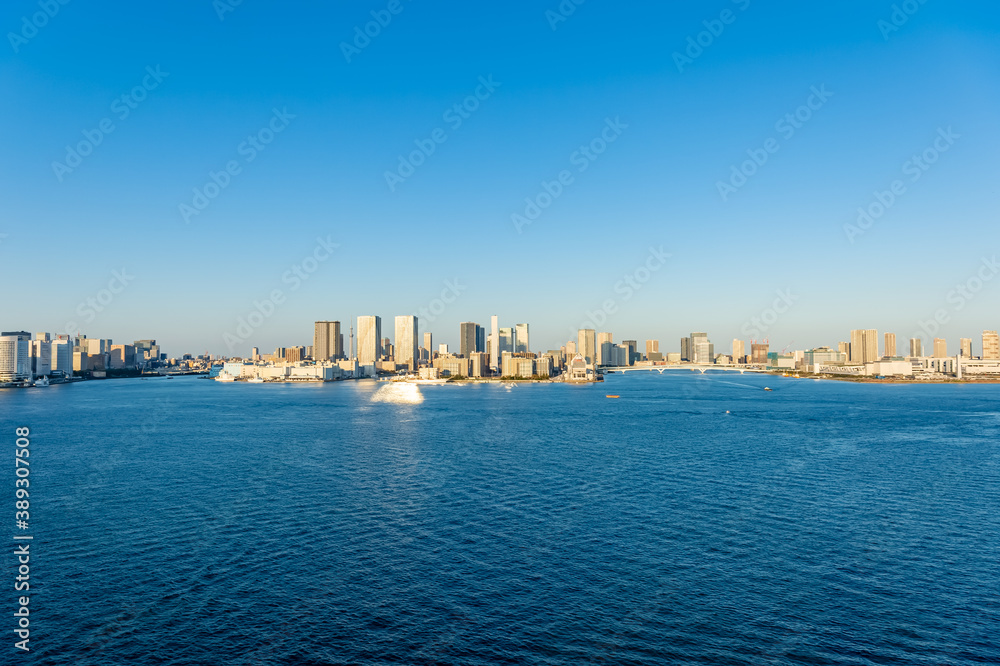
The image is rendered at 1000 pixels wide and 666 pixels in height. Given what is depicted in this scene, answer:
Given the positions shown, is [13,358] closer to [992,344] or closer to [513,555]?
[513,555]

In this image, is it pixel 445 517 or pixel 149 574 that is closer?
pixel 149 574

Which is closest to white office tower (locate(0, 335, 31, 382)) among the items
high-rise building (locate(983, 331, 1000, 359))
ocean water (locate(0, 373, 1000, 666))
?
ocean water (locate(0, 373, 1000, 666))

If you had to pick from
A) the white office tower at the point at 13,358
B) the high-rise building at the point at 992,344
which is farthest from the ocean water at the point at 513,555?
the high-rise building at the point at 992,344

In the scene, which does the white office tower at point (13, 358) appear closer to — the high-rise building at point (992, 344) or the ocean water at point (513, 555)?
the ocean water at point (513, 555)

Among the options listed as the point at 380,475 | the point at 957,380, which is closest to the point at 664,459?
the point at 380,475

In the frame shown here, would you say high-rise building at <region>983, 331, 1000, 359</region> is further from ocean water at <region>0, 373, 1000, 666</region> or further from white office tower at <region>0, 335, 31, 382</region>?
white office tower at <region>0, 335, 31, 382</region>

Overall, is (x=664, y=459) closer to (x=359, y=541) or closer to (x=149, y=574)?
(x=359, y=541)
